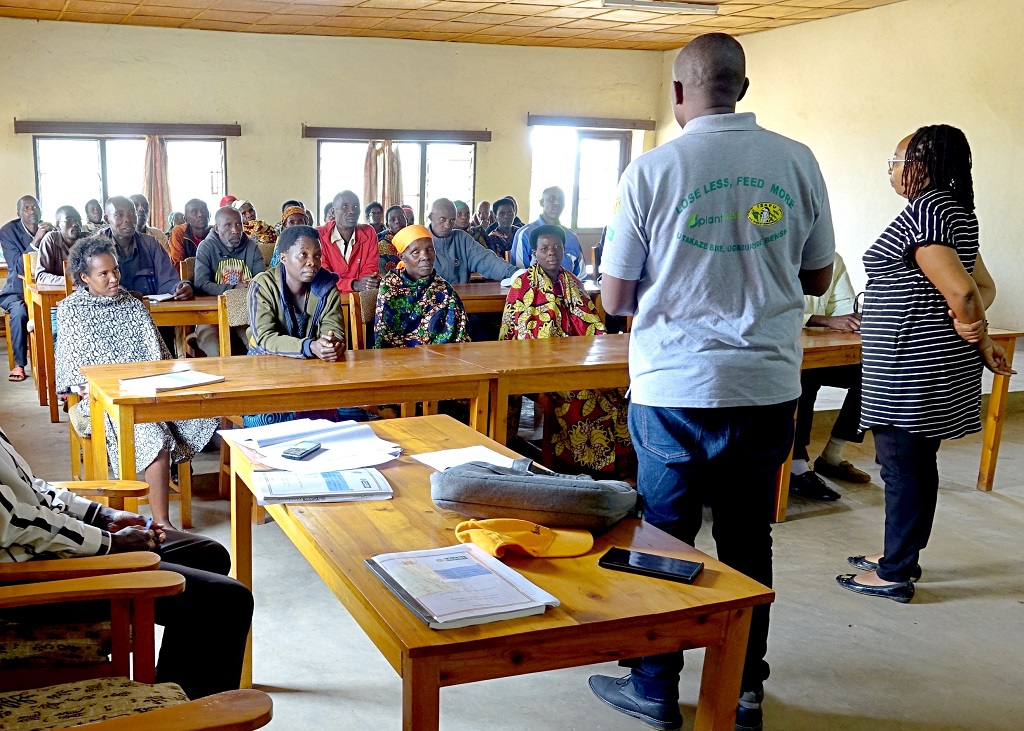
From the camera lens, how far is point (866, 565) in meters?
3.17

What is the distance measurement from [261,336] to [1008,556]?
2.77m

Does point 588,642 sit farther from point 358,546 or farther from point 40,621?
point 40,621

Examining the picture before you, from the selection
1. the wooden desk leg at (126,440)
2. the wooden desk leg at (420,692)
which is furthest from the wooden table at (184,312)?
the wooden desk leg at (420,692)

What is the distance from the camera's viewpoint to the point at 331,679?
2.37 metres

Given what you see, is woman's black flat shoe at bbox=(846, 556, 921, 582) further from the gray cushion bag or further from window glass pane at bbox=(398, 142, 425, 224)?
window glass pane at bbox=(398, 142, 425, 224)

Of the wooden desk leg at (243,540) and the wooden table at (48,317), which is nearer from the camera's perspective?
the wooden desk leg at (243,540)

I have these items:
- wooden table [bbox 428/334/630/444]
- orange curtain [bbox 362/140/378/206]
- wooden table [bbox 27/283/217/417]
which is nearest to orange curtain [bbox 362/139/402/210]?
orange curtain [bbox 362/140/378/206]

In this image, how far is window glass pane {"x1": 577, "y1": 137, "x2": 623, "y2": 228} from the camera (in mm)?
12219

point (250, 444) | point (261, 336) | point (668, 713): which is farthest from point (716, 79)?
point (261, 336)

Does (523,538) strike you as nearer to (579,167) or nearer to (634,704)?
(634,704)

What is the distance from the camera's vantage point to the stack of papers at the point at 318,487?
69.3 inches

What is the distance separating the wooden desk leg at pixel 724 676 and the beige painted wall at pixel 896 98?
764 centimetres

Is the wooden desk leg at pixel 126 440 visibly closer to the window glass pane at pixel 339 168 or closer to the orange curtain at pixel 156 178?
the orange curtain at pixel 156 178

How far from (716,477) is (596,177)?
421 inches
